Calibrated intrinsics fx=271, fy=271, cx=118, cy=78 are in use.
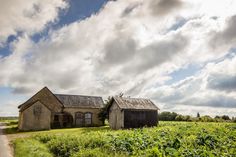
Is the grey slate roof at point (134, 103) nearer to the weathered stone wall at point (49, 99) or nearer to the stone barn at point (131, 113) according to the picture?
the stone barn at point (131, 113)

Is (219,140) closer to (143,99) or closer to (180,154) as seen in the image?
(180,154)

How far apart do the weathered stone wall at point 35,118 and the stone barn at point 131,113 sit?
10266 mm

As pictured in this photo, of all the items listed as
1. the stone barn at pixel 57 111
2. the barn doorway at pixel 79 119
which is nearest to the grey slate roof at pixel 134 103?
the stone barn at pixel 57 111

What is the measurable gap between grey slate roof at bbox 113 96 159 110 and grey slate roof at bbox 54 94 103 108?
34.5 feet

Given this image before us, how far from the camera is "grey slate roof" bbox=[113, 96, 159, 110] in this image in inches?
1624

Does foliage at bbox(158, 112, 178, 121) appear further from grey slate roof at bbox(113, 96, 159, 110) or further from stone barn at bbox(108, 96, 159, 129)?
stone barn at bbox(108, 96, 159, 129)

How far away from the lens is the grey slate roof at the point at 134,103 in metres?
41.2

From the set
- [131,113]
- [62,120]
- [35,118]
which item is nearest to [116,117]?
[131,113]

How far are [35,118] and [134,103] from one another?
15392mm

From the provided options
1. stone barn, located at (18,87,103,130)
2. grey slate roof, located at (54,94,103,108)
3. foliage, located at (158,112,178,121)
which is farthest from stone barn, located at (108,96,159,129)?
foliage, located at (158,112,178,121)

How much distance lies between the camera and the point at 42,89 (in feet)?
156

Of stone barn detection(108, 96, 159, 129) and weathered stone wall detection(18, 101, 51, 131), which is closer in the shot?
weathered stone wall detection(18, 101, 51, 131)

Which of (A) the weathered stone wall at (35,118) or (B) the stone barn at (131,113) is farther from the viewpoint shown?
(B) the stone barn at (131,113)

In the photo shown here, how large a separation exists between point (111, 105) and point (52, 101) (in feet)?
35.9
